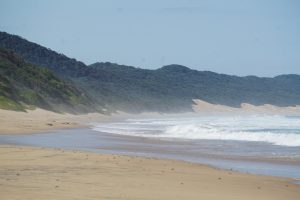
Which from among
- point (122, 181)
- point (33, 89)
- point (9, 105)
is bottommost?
point (122, 181)

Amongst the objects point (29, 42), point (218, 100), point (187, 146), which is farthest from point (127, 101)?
point (187, 146)

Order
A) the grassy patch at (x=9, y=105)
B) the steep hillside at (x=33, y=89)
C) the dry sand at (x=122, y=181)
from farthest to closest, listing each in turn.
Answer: the steep hillside at (x=33, y=89) → the grassy patch at (x=9, y=105) → the dry sand at (x=122, y=181)

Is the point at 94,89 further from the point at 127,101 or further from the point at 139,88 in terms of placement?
the point at 139,88

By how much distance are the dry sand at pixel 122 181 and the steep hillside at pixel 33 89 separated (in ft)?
144

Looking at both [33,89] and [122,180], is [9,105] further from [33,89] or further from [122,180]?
[122,180]

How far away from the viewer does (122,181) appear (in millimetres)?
12398

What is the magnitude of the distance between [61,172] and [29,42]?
146271 mm

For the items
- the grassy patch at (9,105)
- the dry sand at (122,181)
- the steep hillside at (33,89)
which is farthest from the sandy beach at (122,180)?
the steep hillside at (33,89)

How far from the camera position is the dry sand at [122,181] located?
416 inches

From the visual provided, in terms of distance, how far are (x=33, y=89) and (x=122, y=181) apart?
2638 inches

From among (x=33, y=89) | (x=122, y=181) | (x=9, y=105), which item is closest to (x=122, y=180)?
(x=122, y=181)

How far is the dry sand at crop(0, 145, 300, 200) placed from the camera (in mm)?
10562

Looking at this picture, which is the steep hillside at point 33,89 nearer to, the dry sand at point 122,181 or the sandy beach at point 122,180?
the sandy beach at point 122,180

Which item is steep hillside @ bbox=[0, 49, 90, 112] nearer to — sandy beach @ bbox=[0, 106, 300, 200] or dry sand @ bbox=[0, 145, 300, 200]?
sandy beach @ bbox=[0, 106, 300, 200]
